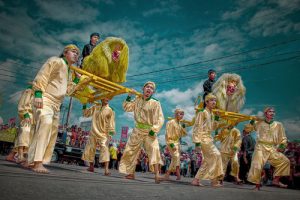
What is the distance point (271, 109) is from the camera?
7848 millimetres

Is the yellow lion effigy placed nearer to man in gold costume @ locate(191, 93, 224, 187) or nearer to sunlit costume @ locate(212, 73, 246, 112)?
man in gold costume @ locate(191, 93, 224, 187)

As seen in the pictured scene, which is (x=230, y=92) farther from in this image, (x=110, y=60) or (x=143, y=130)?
(x=110, y=60)

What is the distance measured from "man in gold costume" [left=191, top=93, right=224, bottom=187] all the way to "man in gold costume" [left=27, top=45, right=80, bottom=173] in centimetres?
363

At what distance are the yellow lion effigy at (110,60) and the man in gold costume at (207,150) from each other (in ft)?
7.76

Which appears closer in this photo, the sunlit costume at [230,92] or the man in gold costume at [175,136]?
the sunlit costume at [230,92]

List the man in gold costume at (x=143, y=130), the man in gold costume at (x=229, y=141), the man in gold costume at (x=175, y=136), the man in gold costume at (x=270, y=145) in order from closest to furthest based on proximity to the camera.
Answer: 1. the man in gold costume at (x=143, y=130)
2. the man in gold costume at (x=270, y=145)
3. the man in gold costume at (x=175, y=136)
4. the man in gold costume at (x=229, y=141)

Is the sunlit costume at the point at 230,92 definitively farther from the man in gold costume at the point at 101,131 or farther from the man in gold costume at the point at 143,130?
the man in gold costume at the point at 101,131

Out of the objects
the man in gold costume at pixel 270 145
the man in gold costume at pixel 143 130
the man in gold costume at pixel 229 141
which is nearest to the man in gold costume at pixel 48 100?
the man in gold costume at pixel 143 130

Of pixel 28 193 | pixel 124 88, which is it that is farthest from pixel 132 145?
pixel 28 193

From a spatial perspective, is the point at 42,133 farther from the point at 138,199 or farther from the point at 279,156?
the point at 279,156

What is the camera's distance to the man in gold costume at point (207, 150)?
21.6 ft

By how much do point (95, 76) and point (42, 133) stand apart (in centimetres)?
180

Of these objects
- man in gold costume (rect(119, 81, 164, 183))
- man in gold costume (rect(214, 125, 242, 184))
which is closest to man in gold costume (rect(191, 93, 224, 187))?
man in gold costume (rect(119, 81, 164, 183))

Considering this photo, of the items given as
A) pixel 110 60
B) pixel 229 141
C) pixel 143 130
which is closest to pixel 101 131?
pixel 143 130
